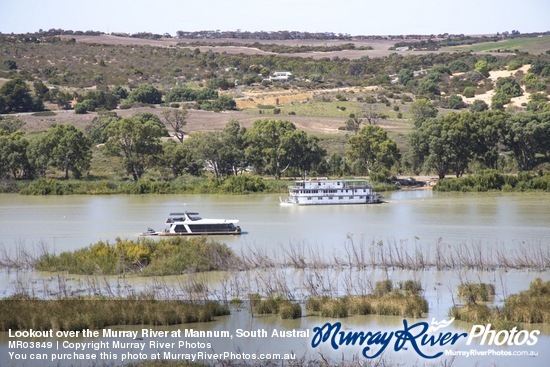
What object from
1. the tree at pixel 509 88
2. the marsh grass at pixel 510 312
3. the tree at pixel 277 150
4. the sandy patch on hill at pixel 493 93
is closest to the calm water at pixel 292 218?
the tree at pixel 277 150

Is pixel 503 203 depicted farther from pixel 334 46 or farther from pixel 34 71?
pixel 334 46

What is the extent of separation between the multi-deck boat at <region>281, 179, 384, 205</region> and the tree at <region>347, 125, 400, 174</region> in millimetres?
8934

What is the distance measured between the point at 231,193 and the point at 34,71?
68121mm

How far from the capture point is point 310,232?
40656 millimetres

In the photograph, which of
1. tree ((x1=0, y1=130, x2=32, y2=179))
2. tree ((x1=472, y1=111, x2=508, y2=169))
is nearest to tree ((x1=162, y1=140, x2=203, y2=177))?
tree ((x1=0, y1=130, x2=32, y2=179))

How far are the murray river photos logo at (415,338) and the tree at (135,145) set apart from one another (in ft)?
142

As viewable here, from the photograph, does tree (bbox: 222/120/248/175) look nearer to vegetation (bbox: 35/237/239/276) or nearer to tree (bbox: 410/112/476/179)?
tree (bbox: 410/112/476/179)

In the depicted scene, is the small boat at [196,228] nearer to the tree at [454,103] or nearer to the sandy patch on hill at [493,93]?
the tree at [454,103]

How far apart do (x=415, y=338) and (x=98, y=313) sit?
24.1ft

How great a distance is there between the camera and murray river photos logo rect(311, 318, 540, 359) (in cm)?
2155

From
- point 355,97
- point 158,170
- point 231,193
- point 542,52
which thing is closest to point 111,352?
point 231,193

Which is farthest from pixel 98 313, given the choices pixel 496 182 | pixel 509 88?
pixel 509 88

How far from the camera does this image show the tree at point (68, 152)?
6394 centimetres

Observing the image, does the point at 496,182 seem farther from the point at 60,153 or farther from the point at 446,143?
the point at 60,153
